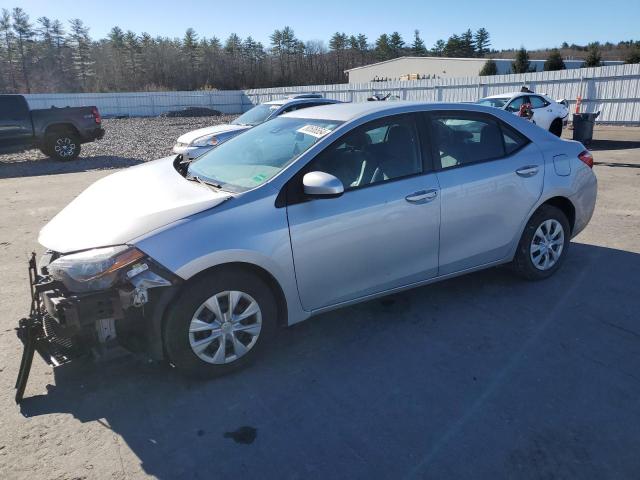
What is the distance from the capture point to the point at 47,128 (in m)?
14.9

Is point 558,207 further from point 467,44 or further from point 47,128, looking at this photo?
point 467,44

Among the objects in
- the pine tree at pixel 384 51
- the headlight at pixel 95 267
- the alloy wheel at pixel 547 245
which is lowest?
the alloy wheel at pixel 547 245

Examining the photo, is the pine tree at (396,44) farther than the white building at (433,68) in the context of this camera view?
Yes

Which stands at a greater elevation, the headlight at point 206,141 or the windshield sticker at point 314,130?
the windshield sticker at point 314,130

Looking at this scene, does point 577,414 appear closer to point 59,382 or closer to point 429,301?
point 429,301

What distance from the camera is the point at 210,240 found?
3.07 meters

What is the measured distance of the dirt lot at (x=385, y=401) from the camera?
2.58m

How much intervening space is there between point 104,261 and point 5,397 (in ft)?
3.81

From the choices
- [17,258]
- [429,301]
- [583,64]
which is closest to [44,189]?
[17,258]

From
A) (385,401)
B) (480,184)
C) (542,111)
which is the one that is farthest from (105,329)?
(542,111)

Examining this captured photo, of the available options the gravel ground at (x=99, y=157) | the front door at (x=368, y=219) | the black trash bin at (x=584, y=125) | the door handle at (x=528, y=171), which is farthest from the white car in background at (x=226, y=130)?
the black trash bin at (x=584, y=125)

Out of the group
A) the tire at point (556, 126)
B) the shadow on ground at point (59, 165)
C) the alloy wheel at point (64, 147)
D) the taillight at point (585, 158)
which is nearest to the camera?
the taillight at point (585, 158)

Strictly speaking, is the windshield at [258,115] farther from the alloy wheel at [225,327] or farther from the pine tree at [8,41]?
the pine tree at [8,41]

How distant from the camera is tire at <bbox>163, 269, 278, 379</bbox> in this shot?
308 cm
